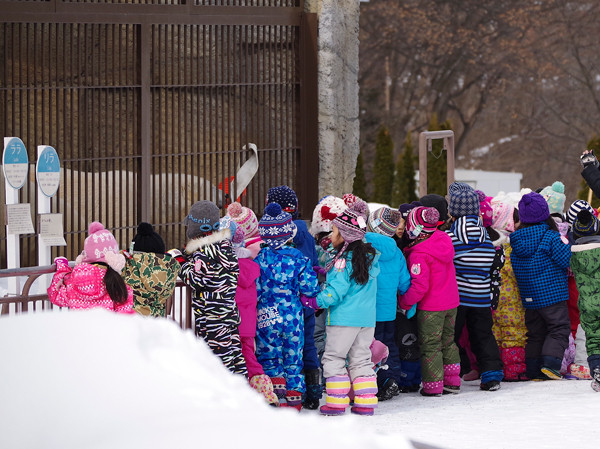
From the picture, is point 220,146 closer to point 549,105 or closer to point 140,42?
point 140,42

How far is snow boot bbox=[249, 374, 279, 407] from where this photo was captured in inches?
277

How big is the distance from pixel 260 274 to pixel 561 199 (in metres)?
3.27

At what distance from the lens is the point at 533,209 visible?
7.99 meters

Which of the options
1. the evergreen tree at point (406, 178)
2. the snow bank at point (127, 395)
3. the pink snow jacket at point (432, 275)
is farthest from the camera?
the evergreen tree at point (406, 178)

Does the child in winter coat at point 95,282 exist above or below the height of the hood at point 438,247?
below

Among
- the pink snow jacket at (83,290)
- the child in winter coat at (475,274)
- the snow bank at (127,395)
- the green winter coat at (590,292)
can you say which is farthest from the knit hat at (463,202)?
the snow bank at (127,395)

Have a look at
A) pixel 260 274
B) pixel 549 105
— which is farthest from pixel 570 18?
pixel 260 274

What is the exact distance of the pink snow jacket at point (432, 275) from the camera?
7.61 metres

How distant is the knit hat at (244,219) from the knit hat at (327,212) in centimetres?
48

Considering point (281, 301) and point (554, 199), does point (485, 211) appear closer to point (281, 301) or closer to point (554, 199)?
point (554, 199)

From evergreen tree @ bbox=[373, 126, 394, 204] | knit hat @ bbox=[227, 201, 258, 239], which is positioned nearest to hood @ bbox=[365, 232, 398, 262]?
knit hat @ bbox=[227, 201, 258, 239]

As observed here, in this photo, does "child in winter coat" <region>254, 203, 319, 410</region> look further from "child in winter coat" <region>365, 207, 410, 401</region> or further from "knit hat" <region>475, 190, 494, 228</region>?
"knit hat" <region>475, 190, 494, 228</region>

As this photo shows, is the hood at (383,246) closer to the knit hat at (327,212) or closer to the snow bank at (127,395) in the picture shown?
the knit hat at (327,212)

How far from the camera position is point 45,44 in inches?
382
